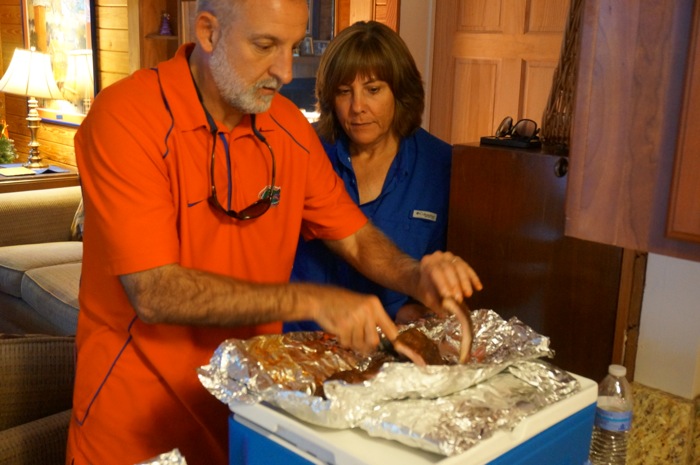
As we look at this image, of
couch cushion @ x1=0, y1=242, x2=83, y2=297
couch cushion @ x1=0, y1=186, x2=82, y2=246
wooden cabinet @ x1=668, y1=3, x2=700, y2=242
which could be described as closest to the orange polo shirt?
wooden cabinet @ x1=668, y1=3, x2=700, y2=242

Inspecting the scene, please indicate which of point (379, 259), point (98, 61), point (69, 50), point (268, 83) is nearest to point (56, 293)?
point (379, 259)

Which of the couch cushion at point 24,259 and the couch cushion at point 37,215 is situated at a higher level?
the couch cushion at point 37,215

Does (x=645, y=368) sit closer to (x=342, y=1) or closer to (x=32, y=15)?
(x=342, y=1)

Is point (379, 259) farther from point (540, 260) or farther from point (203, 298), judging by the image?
point (203, 298)

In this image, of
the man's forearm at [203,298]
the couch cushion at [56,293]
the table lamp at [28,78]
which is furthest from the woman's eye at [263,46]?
the table lamp at [28,78]

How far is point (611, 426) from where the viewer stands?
1257 millimetres

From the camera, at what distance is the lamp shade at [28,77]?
479cm

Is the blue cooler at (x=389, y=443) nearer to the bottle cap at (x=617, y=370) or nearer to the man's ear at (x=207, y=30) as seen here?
the bottle cap at (x=617, y=370)

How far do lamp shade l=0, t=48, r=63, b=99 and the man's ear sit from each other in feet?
12.8

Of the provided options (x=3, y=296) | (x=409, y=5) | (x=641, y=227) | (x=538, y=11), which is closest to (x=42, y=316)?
(x=3, y=296)

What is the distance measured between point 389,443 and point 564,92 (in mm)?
732

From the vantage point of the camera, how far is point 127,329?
4.16 feet

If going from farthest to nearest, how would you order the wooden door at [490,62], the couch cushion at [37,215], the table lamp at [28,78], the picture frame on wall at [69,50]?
Result: the picture frame on wall at [69,50] < the table lamp at [28,78] < the couch cushion at [37,215] < the wooden door at [490,62]

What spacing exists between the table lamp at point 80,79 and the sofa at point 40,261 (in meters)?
1.60
